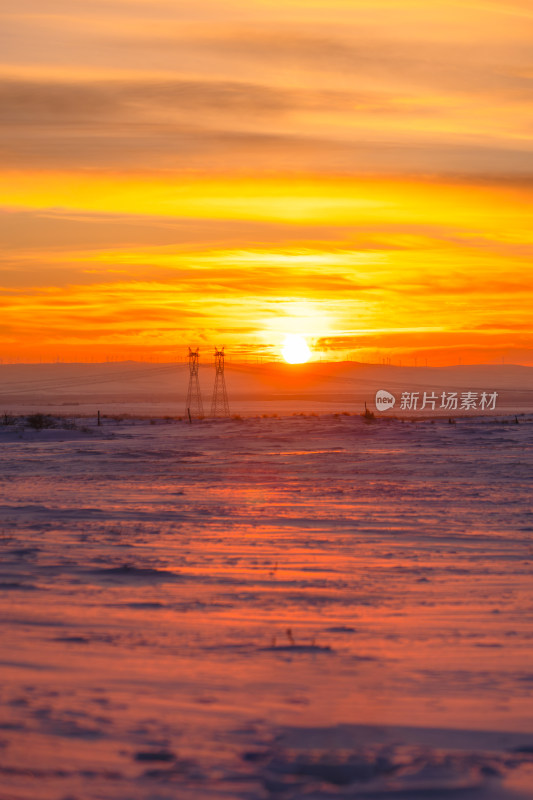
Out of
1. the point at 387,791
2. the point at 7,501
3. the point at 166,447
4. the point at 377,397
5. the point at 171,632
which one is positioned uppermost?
the point at 377,397

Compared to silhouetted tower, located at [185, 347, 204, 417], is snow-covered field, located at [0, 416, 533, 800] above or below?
below

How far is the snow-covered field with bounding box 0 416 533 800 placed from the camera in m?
4.83

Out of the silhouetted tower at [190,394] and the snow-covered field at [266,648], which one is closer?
the snow-covered field at [266,648]

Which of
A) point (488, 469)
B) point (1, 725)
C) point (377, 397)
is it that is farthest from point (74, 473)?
point (377, 397)

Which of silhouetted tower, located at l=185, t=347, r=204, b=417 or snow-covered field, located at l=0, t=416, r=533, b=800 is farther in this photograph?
silhouetted tower, located at l=185, t=347, r=204, b=417

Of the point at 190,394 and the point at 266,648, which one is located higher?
the point at 190,394

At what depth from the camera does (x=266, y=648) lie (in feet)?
22.7

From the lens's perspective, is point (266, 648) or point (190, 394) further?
point (190, 394)

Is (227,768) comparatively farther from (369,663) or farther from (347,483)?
(347,483)

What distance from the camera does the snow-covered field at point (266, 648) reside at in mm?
4832

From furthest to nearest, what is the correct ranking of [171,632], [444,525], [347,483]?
[347,483], [444,525], [171,632]

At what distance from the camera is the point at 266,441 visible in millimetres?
32156

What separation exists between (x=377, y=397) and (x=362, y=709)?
142989mm

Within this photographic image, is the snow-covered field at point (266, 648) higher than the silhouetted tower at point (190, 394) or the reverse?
the reverse
